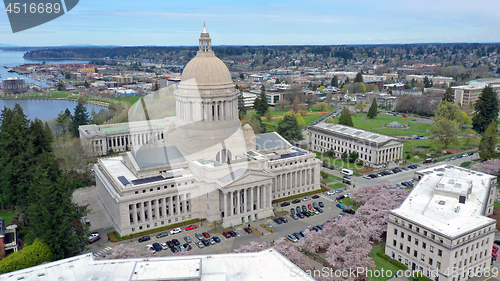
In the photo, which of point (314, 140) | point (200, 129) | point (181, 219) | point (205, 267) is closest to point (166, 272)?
point (205, 267)

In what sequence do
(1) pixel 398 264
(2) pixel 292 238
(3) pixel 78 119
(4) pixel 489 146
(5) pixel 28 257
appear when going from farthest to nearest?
(3) pixel 78 119 < (4) pixel 489 146 < (2) pixel 292 238 < (1) pixel 398 264 < (5) pixel 28 257

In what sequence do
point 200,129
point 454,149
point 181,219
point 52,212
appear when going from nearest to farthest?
1. point 52,212
2. point 181,219
3. point 200,129
4. point 454,149

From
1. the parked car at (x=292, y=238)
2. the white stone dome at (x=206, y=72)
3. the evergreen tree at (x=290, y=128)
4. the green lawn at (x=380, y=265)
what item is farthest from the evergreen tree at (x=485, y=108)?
the parked car at (x=292, y=238)

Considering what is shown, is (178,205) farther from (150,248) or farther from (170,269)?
(170,269)

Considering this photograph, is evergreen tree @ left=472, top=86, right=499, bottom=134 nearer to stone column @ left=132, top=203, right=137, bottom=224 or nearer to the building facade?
the building facade

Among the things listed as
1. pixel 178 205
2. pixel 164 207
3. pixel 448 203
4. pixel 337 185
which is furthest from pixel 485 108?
pixel 164 207

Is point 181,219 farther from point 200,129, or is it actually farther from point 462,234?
point 462,234
